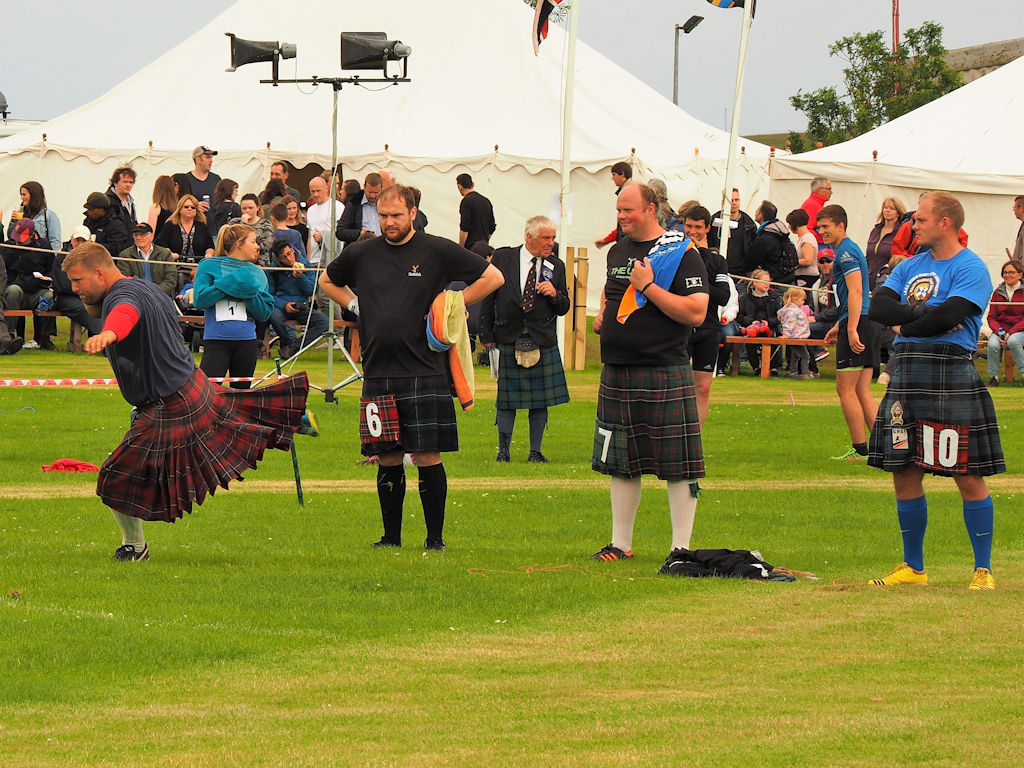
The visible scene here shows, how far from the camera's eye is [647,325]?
302 inches

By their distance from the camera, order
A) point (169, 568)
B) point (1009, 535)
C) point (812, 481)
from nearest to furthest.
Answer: point (169, 568) → point (1009, 535) → point (812, 481)

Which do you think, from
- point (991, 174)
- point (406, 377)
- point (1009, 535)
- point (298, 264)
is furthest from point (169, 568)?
point (991, 174)

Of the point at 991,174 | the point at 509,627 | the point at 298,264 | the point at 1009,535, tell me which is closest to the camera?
the point at 509,627

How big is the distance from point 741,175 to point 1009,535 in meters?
19.2

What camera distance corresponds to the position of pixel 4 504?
9539 millimetres

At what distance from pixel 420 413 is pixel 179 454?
1126 mm

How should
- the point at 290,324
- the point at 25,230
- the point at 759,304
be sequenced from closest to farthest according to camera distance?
the point at 290,324, the point at 759,304, the point at 25,230

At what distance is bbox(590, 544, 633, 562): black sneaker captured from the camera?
799 cm

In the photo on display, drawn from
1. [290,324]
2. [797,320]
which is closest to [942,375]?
[797,320]

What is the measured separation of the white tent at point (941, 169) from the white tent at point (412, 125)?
2.35 metres

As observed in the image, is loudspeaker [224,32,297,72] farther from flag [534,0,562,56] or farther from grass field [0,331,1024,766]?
flag [534,0,562,56]

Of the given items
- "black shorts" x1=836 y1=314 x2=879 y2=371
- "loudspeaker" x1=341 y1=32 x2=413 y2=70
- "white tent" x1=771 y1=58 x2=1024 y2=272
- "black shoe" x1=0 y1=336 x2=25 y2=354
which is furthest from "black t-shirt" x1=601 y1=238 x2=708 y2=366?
"white tent" x1=771 y1=58 x2=1024 y2=272

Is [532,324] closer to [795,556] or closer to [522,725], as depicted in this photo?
[795,556]

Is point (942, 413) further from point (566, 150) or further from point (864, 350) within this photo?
point (566, 150)
